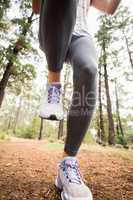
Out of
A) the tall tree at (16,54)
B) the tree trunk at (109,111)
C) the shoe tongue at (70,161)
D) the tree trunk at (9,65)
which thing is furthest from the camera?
the tree trunk at (109,111)

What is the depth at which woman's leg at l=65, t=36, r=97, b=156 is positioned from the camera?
1.46 metres

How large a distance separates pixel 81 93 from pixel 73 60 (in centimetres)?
21

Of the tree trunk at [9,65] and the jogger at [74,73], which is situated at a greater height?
the tree trunk at [9,65]

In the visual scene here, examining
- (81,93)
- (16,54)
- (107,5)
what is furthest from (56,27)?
(16,54)

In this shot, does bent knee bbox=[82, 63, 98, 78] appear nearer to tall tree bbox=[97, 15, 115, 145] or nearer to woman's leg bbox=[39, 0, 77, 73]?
woman's leg bbox=[39, 0, 77, 73]

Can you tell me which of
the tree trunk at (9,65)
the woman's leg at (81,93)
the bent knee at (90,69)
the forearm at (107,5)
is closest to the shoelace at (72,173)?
the woman's leg at (81,93)

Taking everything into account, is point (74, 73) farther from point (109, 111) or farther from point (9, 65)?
point (109, 111)

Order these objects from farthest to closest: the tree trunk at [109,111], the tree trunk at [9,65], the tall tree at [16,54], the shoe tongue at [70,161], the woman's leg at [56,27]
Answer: the tree trunk at [109,111] → the tree trunk at [9,65] → the tall tree at [16,54] → the shoe tongue at [70,161] → the woman's leg at [56,27]

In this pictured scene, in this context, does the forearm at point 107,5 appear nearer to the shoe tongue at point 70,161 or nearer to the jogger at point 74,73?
the jogger at point 74,73

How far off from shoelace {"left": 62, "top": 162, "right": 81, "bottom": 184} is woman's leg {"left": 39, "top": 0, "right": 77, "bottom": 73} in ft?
2.04

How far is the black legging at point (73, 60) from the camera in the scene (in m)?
1.43

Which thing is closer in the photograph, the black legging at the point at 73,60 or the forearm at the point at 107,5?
the black legging at the point at 73,60

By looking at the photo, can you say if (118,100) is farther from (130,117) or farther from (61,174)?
(61,174)

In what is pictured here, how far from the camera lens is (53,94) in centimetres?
161
